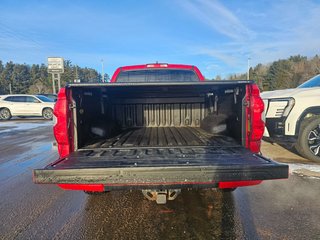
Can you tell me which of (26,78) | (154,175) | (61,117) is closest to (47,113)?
(61,117)

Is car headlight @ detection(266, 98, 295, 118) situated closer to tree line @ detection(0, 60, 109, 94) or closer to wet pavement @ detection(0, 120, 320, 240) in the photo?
wet pavement @ detection(0, 120, 320, 240)

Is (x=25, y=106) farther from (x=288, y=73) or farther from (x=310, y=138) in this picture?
(x=288, y=73)

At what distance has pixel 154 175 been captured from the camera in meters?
2.30

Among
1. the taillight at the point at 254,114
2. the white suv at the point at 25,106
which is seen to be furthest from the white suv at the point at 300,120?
the white suv at the point at 25,106

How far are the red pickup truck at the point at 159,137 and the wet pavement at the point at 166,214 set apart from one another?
1.22ft

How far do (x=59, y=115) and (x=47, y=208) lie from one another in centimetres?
138

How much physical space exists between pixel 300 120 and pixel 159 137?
3088mm

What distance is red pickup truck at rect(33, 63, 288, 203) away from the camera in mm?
2312

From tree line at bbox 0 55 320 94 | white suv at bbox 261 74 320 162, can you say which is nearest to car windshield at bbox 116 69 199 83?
white suv at bbox 261 74 320 162

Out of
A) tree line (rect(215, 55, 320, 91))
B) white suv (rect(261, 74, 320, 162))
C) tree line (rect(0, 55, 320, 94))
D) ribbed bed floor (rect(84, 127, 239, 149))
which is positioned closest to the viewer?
ribbed bed floor (rect(84, 127, 239, 149))

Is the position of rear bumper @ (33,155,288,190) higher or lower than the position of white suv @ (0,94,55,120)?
lower

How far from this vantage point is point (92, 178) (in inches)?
90.7

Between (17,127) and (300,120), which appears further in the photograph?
(17,127)


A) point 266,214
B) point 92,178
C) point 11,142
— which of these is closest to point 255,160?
point 266,214
